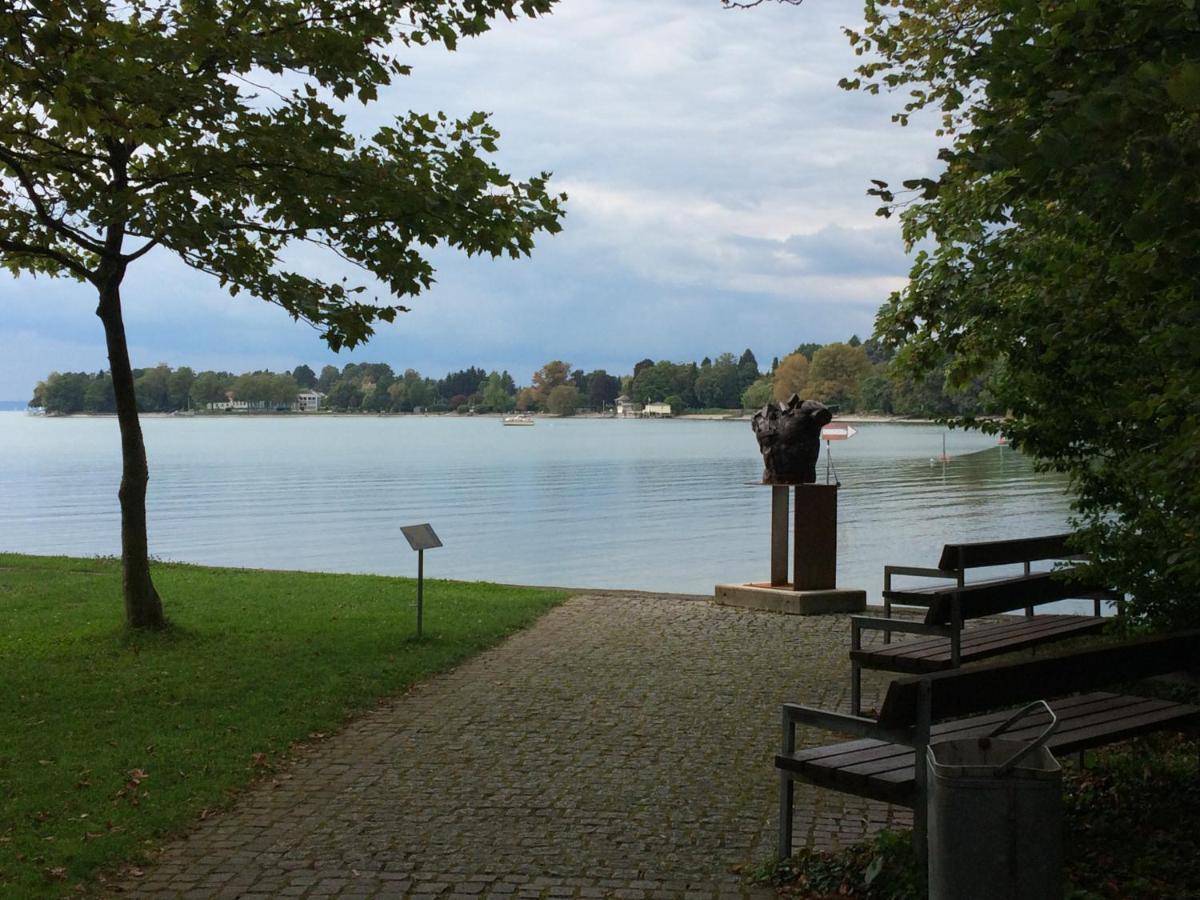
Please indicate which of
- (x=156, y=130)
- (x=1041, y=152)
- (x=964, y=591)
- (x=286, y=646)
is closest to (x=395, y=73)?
(x=156, y=130)

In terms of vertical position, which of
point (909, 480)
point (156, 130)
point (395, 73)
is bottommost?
point (909, 480)

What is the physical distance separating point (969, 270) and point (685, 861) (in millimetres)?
7477

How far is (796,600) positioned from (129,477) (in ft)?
21.9

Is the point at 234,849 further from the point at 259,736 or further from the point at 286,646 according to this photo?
the point at 286,646

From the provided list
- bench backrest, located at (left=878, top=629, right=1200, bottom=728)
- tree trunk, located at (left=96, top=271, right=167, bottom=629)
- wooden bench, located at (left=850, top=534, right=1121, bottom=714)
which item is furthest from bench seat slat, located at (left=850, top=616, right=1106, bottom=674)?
tree trunk, located at (left=96, top=271, right=167, bottom=629)

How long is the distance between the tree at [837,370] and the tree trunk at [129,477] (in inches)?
2810

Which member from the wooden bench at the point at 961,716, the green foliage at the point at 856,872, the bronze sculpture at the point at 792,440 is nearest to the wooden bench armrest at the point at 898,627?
the wooden bench at the point at 961,716

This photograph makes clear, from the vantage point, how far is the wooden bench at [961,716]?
4.53 m

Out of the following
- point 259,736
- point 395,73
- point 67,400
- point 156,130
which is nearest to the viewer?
point 259,736

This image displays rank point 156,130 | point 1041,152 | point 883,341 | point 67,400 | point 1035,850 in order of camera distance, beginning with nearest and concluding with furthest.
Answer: point 1041,152
point 1035,850
point 156,130
point 883,341
point 67,400

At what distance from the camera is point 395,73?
10.0 meters

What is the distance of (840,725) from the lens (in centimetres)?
490

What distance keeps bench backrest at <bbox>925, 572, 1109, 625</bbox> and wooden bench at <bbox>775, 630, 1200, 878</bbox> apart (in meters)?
1.89

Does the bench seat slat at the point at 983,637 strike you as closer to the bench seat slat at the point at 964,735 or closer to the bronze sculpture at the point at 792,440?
the bench seat slat at the point at 964,735
